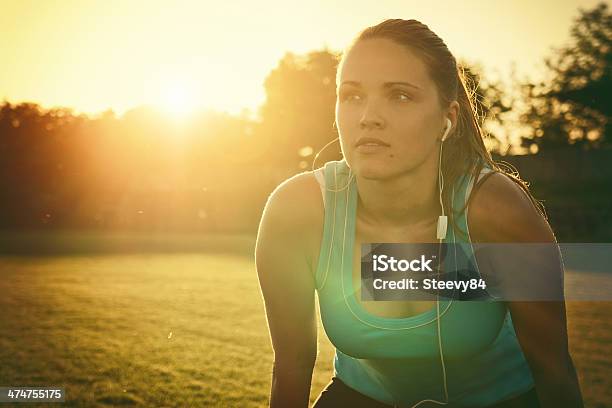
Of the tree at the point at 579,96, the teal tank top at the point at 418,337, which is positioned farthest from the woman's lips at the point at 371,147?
the tree at the point at 579,96

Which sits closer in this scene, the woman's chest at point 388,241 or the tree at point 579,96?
the woman's chest at point 388,241

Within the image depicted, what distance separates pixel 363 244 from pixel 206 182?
42.0 m

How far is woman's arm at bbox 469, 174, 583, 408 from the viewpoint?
7.87 feet

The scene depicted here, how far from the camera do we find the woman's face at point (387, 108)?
8.14 ft

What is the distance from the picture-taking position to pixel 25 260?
18625 mm

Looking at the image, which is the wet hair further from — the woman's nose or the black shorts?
the black shorts

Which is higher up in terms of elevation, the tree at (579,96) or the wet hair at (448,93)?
the tree at (579,96)

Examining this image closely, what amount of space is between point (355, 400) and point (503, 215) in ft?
3.65

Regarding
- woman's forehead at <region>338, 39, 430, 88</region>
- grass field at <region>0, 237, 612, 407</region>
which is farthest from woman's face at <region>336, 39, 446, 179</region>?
grass field at <region>0, 237, 612, 407</region>

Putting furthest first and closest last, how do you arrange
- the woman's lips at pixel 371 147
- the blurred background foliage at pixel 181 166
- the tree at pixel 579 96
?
the tree at pixel 579 96 < the blurred background foliage at pixel 181 166 < the woman's lips at pixel 371 147

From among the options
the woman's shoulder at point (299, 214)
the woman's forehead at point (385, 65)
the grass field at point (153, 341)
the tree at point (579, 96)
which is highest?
the tree at point (579, 96)

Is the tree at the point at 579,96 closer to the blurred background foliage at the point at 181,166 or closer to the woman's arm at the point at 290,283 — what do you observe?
the blurred background foliage at the point at 181,166

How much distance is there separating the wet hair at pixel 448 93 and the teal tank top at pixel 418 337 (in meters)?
0.09

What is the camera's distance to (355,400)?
2764mm
